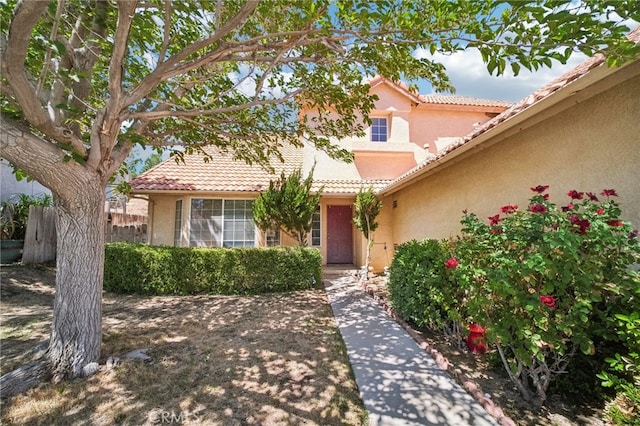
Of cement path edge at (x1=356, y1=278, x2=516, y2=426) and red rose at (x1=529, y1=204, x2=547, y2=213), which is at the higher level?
red rose at (x1=529, y1=204, x2=547, y2=213)

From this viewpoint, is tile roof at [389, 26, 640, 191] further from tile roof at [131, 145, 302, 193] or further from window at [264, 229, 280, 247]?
window at [264, 229, 280, 247]

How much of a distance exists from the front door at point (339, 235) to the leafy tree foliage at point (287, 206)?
392 cm

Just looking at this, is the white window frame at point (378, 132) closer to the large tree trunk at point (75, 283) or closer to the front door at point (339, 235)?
the front door at point (339, 235)

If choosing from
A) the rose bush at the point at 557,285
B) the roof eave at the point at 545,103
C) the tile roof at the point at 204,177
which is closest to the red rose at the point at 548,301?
the rose bush at the point at 557,285

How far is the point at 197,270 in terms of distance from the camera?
8516mm

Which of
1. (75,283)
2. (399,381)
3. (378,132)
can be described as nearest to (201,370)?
(75,283)

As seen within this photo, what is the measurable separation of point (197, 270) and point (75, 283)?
4.75 m

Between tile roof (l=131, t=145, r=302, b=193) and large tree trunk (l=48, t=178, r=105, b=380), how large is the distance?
21.8ft

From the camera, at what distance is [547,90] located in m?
3.66

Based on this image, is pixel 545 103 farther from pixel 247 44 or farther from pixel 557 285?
pixel 247 44

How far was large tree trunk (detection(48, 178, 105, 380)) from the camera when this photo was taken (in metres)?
3.78

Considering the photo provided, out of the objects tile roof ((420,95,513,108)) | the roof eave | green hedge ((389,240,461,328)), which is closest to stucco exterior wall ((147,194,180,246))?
green hedge ((389,240,461,328))

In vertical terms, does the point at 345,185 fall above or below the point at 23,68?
above

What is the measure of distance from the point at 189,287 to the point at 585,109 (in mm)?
9803
